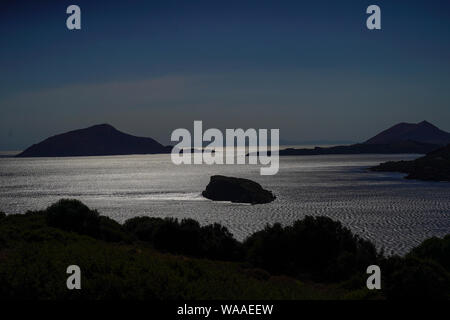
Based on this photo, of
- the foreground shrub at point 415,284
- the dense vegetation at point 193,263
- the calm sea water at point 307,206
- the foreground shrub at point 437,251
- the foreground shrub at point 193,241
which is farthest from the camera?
the calm sea water at point 307,206

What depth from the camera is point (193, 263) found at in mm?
21719

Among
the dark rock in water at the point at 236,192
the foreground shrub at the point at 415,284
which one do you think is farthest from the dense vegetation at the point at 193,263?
the dark rock in water at the point at 236,192

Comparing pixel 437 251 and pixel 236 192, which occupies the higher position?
pixel 437 251

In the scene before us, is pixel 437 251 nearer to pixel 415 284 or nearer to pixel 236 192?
pixel 415 284

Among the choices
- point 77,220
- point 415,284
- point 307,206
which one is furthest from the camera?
point 307,206

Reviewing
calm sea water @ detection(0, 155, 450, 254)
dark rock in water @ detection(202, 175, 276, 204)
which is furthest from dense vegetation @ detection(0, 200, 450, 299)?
dark rock in water @ detection(202, 175, 276, 204)

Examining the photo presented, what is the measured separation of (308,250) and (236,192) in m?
87.1

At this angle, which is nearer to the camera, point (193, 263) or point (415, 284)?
point (193, 263)

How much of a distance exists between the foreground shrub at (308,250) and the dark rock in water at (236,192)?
3217 inches

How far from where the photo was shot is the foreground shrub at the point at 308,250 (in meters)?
31.8

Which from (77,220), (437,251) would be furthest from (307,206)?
(77,220)

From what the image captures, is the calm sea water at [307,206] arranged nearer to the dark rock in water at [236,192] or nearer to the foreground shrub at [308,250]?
the dark rock in water at [236,192]
